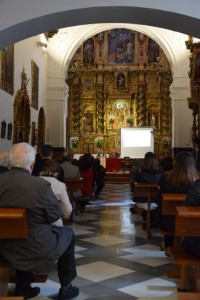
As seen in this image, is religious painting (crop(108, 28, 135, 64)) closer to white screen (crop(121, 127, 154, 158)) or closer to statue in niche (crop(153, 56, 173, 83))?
statue in niche (crop(153, 56, 173, 83))

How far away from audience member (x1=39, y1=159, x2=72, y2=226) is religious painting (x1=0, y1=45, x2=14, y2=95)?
26.6 feet

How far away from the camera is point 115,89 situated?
29.0 m

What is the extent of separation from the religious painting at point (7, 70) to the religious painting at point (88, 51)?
1557 cm

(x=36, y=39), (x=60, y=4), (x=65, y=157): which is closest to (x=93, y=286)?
(x=60, y=4)

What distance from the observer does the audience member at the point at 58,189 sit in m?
4.57

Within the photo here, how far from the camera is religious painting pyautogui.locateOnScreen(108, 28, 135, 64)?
96.2ft

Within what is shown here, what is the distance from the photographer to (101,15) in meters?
7.03

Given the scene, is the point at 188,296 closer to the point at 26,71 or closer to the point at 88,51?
the point at 26,71

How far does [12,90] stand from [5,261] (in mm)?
11054

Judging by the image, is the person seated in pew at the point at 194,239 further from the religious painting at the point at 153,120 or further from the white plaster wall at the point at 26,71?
the religious painting at the point at 153,120

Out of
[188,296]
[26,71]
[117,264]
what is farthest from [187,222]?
[26,71]

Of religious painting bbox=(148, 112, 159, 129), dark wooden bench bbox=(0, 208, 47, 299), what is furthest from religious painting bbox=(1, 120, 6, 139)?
religious painting bbox=(148, 112, 159, 129)

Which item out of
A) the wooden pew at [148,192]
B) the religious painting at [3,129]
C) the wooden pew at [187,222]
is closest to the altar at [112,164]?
the religious painting at [3,129]

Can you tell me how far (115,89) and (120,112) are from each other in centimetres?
156
